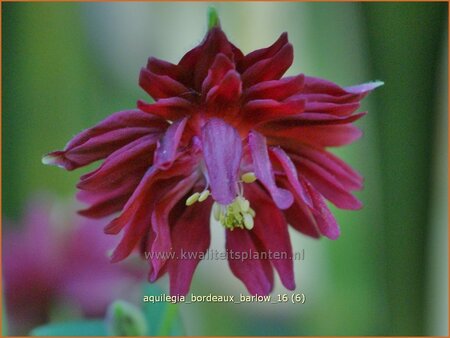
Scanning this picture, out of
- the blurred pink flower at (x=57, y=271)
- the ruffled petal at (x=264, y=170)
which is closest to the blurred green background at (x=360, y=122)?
the blurred pink flower at (x=57, y=271)

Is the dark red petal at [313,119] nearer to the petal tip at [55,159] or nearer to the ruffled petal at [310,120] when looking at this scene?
the ruffled petal at [310,120]

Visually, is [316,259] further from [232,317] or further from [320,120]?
[320,120]

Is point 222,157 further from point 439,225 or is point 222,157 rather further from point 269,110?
point 439,225

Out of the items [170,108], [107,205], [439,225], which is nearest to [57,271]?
[107,205]

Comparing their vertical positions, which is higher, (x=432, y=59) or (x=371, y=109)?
(x=432, y=59)

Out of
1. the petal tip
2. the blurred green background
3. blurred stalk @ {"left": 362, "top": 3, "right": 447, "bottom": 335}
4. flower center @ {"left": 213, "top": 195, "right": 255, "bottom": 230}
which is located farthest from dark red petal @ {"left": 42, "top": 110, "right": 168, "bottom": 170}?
blurred stalk @ {"left": 362, "top": 3, "right": 447, "bottom": 335}

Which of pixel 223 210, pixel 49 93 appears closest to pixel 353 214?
pixel 49 93
